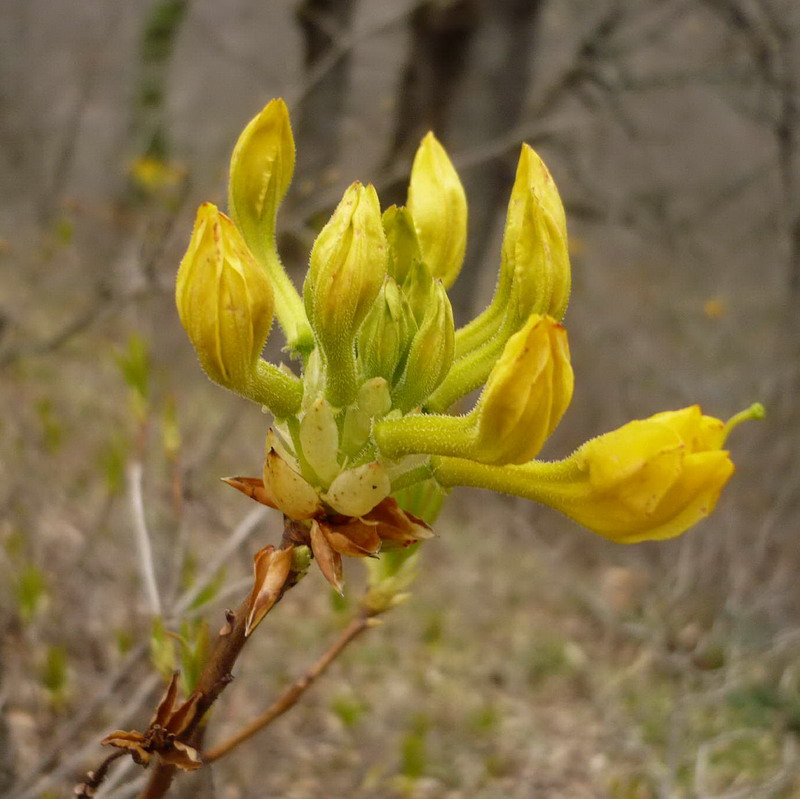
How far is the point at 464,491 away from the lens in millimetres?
6410

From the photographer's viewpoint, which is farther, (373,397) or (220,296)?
(373,397)

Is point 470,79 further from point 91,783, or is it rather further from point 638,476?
point 91,783

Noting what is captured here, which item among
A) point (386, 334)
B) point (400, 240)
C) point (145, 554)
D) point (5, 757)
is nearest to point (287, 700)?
point (145, 554)

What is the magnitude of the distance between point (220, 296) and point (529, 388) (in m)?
0.35

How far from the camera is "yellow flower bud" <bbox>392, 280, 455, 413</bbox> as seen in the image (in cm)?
93

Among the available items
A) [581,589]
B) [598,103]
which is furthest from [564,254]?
[598,103]

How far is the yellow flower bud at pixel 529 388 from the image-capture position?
81 centimetres

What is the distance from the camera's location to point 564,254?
925mm

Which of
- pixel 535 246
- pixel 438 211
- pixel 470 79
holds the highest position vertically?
pixel 470 79

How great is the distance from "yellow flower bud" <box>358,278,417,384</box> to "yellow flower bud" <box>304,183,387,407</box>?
54mm

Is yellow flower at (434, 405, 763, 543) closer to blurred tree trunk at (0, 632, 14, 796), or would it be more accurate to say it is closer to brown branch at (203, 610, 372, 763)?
brown branch at (203, 610, 372, 763)

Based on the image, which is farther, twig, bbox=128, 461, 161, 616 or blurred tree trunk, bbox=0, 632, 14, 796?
blurred tree trunk, bbox=0, 632, 14, 796

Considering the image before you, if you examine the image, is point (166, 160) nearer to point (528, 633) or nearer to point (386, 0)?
point (386, 0)

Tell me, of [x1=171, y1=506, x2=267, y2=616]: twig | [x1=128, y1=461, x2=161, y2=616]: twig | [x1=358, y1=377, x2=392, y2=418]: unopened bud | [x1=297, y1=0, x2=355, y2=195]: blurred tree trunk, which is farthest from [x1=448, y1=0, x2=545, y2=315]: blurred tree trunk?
[x1=358, y1=377, x2=392, y2=418]: unopened bud
